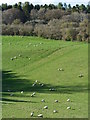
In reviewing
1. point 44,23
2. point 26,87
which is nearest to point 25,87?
point 26,87

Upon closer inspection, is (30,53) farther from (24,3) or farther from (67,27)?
(24,3)

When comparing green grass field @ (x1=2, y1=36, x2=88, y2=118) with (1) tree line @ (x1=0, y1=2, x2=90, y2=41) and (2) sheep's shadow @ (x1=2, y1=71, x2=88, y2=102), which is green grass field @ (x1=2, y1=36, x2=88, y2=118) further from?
(1) tree line @ (x1=0, y1=2, x2=90, y2=41)

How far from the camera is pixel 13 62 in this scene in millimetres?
36781

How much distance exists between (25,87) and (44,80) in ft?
9.89

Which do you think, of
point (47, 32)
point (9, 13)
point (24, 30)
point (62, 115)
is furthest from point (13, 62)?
point (9, 13)

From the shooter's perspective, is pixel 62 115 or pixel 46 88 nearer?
pixel 62 115

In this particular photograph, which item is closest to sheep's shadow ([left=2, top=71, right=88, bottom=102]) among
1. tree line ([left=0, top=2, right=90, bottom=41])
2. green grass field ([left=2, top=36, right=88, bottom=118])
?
green grass field ([left=2, top=36, right=88, bottom=118])

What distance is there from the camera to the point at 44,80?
27.2 metres

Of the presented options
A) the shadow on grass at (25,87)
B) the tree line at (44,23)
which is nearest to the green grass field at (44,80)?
the shadow on grass at (25,87)

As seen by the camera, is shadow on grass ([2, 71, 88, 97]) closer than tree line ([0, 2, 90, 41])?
Yes

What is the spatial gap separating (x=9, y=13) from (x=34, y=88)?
61.1m

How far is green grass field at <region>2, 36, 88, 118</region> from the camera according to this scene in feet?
45.4

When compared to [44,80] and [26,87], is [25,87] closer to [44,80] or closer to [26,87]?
[26,87]

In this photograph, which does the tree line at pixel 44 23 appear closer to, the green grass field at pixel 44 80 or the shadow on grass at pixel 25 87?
the green grass field at pixel 44 80
